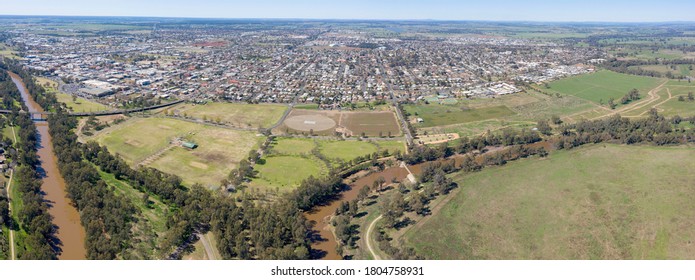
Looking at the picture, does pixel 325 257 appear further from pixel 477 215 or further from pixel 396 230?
pixel 477 215

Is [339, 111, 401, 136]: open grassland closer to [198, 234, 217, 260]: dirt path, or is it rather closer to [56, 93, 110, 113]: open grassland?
[198, 234, 217, 260]: dirt path

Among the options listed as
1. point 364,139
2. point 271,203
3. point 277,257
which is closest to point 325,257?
point 277,257

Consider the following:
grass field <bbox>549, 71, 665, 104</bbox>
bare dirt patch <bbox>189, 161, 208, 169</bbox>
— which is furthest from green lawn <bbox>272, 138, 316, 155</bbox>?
grass field <bbox>549, 71, 665, 104</bbox>

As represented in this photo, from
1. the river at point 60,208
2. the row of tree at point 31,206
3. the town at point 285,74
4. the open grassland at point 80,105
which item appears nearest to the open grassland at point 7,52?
the town at point 285,74

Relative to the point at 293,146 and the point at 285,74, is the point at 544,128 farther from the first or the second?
the point at 285,74

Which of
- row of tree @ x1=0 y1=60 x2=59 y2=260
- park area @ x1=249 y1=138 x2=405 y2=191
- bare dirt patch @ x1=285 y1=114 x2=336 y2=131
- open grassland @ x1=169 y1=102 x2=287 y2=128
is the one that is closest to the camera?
row of tree @ x1=0 y1=60 x2=59 y2=260

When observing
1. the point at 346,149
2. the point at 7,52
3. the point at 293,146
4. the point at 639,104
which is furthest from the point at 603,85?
the point at 7,52
